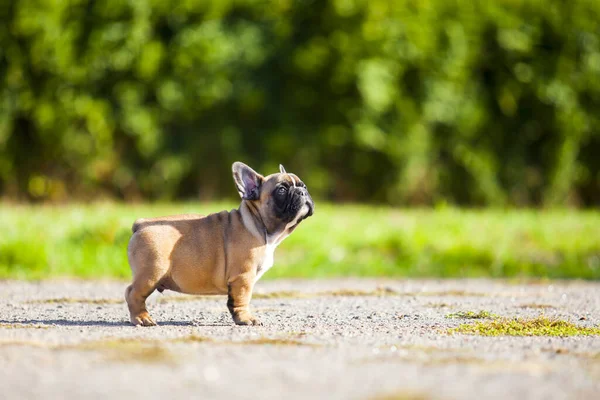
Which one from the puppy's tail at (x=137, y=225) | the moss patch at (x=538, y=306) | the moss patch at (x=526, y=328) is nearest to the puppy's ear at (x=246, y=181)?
the puppy's tail at (x=137, y=225)

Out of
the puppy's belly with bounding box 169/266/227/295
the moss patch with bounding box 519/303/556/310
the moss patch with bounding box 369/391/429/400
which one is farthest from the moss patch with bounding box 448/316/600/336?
the moss patch with bounding box 369/391/429/400

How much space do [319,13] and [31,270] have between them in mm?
10416

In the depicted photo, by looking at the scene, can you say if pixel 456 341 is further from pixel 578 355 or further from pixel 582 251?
pixel 582 251

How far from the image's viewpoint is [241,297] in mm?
6879

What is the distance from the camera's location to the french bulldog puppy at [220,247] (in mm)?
6828

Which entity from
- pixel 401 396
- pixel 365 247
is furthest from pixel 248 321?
pixel 365 247

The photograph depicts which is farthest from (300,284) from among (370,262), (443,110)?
(443,110)

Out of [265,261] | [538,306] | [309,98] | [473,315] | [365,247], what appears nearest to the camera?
[265,261]

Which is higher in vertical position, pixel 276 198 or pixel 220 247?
pixel 276 198

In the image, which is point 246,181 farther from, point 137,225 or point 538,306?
point 538,306

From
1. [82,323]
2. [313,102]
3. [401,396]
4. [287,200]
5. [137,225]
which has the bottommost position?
[82,323]

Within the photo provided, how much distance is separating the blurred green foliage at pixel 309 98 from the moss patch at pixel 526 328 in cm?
1212

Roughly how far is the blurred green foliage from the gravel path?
1030cm

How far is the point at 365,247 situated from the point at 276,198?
6.90 metres
